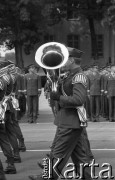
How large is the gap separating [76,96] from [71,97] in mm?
68

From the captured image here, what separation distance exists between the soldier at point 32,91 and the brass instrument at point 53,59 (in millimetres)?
11555

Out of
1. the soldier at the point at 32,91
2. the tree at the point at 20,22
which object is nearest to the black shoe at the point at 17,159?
the soldier at the point at 32,91

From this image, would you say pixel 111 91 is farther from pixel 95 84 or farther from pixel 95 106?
pixel 95 106

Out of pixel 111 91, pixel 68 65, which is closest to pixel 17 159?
pixel 68 65

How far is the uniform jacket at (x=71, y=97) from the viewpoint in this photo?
8.38m

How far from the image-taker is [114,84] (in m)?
20.5

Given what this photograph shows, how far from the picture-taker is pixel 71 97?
27.5ft

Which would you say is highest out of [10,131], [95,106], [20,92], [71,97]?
[71,97]

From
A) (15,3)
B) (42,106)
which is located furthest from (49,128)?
(15,3)

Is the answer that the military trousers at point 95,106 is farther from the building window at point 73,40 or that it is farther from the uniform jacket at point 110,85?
the building window at point 73,40

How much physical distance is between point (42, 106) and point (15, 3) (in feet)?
51.3

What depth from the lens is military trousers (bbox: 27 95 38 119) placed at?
20141 millimetres

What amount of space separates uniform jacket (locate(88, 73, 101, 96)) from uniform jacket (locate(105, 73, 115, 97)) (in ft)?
0.90

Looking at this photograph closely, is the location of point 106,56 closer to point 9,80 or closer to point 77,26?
point 77,26
